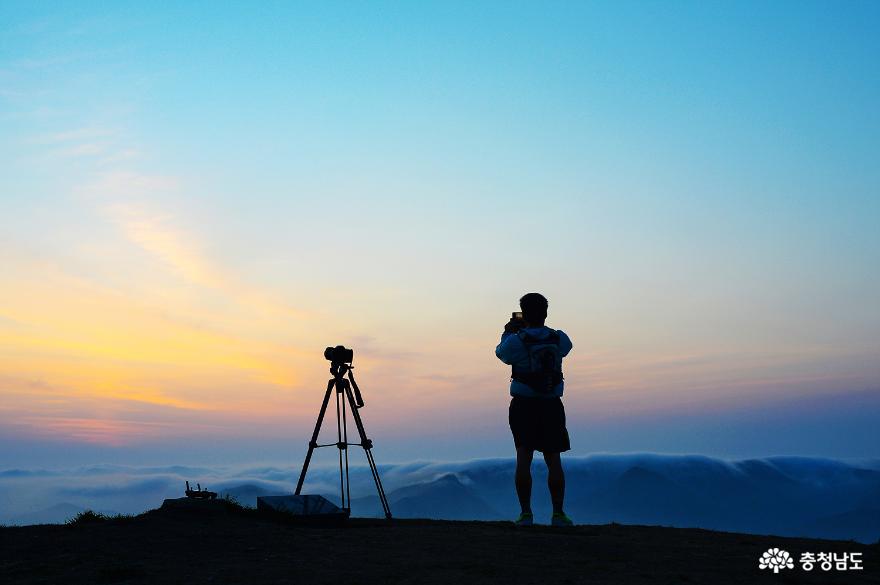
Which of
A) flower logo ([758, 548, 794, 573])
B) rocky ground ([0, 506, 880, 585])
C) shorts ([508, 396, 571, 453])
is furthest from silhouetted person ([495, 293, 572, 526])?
flower logo ([758, 548, 794, 573])

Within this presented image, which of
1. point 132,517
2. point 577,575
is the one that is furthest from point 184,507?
point 577,575

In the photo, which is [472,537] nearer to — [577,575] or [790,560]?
[577,575]

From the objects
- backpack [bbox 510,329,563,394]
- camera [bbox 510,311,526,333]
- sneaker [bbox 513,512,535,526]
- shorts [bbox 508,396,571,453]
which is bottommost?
sneaker [bbox 513,512,535,526]

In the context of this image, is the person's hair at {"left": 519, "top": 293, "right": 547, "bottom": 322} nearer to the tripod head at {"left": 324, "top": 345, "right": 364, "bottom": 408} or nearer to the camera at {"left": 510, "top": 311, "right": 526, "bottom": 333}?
the camera at {"left": 510, "top": 311, "right": 526, "bottom": 333}

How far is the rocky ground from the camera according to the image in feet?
22.7

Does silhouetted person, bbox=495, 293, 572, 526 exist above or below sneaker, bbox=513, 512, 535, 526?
above

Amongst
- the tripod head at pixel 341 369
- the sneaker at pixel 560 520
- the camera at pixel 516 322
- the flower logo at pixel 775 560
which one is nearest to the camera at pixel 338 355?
the tripod head at pixel 341 369

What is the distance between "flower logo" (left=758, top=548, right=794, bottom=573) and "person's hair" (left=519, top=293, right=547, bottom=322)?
4239mm

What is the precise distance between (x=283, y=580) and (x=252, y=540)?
233 cm

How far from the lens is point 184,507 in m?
10.8

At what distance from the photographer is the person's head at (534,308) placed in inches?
439

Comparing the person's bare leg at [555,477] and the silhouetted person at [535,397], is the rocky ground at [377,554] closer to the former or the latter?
the person's bare leg at [555,477]

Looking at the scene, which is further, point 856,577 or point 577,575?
point 856,577

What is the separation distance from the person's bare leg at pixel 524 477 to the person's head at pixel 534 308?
186 cm
